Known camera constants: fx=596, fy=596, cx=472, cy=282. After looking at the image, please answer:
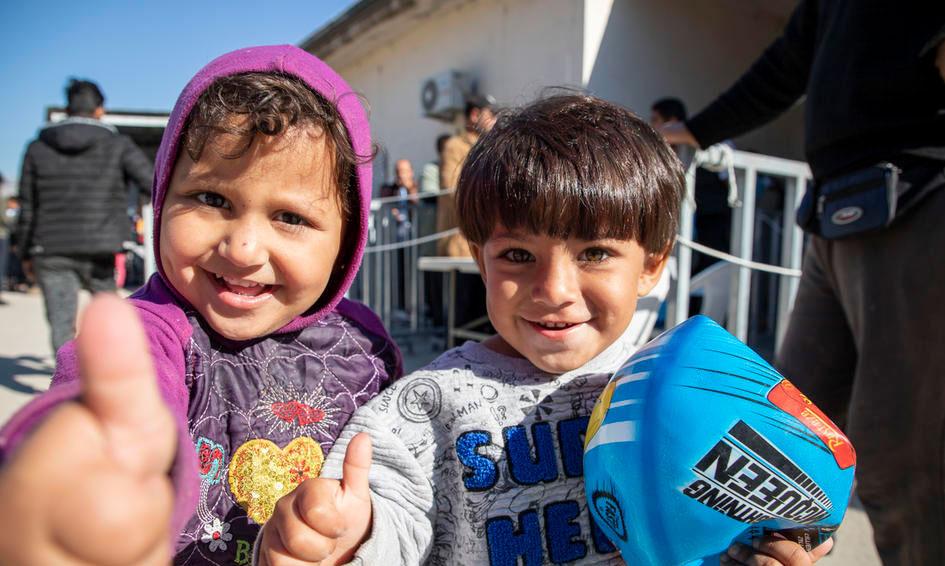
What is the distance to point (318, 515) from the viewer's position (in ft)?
2.24

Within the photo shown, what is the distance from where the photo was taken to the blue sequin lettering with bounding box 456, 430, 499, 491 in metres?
0.95

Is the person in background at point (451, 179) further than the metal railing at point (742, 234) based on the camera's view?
Yes

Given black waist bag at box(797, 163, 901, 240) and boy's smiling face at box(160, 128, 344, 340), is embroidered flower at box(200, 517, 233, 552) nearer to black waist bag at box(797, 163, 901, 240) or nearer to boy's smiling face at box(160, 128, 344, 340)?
boy's smiling face at box(160, 128, 344, 340)

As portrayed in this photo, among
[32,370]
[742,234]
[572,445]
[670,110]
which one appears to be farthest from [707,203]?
[32,370]

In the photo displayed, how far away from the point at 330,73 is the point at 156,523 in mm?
891

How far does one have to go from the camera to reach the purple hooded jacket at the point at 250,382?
3.11 ft

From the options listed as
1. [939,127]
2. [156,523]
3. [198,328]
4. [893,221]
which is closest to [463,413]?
[198,328]

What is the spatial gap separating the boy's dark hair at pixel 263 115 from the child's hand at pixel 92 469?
598 mm

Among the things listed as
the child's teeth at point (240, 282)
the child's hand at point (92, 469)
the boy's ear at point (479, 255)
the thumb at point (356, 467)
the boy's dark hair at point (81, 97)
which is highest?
the boy's dark hair at point (81, 97)

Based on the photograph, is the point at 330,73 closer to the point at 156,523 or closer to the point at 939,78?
the point at 156,523

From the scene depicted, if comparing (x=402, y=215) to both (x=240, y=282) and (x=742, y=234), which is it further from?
(x=240, y=282)

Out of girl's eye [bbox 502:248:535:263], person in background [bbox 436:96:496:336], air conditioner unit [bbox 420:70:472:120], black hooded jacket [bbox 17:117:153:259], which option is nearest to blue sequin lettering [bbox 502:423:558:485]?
girl's eye [bbox 502:248:535:263]

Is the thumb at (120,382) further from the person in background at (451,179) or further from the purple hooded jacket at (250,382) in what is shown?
the person in background at (451,179)

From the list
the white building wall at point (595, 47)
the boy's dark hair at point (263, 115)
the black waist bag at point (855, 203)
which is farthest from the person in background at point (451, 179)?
the boy's dark hair at point (263, 115)
